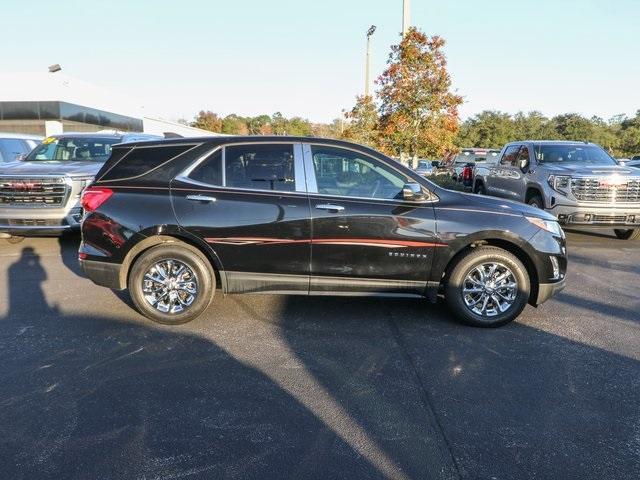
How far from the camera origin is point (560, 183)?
9.19 metres

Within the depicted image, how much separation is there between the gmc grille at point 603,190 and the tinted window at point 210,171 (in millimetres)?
7068

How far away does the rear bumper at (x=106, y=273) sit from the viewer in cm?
489

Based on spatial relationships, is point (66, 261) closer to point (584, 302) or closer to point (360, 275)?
point (360, 275)

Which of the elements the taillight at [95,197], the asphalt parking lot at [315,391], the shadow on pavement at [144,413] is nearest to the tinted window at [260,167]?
the taillight at [95,197]

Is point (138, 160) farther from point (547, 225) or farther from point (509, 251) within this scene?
point (547, 225)

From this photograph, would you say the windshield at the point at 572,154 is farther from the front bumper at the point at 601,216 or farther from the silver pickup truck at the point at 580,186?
the front bumper at the point at 601,216

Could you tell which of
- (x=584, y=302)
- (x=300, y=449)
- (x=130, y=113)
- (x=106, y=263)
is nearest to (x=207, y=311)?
(x=106, y=263)

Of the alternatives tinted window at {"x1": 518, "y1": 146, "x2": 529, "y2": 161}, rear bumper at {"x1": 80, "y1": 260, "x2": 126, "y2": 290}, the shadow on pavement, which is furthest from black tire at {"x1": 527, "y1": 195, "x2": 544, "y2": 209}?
rear bumper at {"x1": 80, "y1": 260, "x2": 126, "y2": 290}

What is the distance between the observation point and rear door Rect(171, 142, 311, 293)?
15.5 ft

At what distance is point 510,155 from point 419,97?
Answer: 485cm

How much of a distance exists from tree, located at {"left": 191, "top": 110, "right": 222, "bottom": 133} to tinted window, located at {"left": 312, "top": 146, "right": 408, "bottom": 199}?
257 feet

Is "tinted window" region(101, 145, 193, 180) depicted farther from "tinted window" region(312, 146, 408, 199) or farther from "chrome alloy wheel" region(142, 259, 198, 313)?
"tinted window" region(312, 146, 408, 199)

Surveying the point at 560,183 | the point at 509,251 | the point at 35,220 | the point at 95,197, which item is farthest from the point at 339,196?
the point at 560,183

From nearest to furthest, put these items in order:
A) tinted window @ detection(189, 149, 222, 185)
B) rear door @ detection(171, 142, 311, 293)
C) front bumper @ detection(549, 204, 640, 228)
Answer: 1. rear door @ detection(171, 142, 311, 293)
2. tinted window @ detection(189, 149, 222, 185)
3. front bumper @ detection(549, 204, 640, 228)
